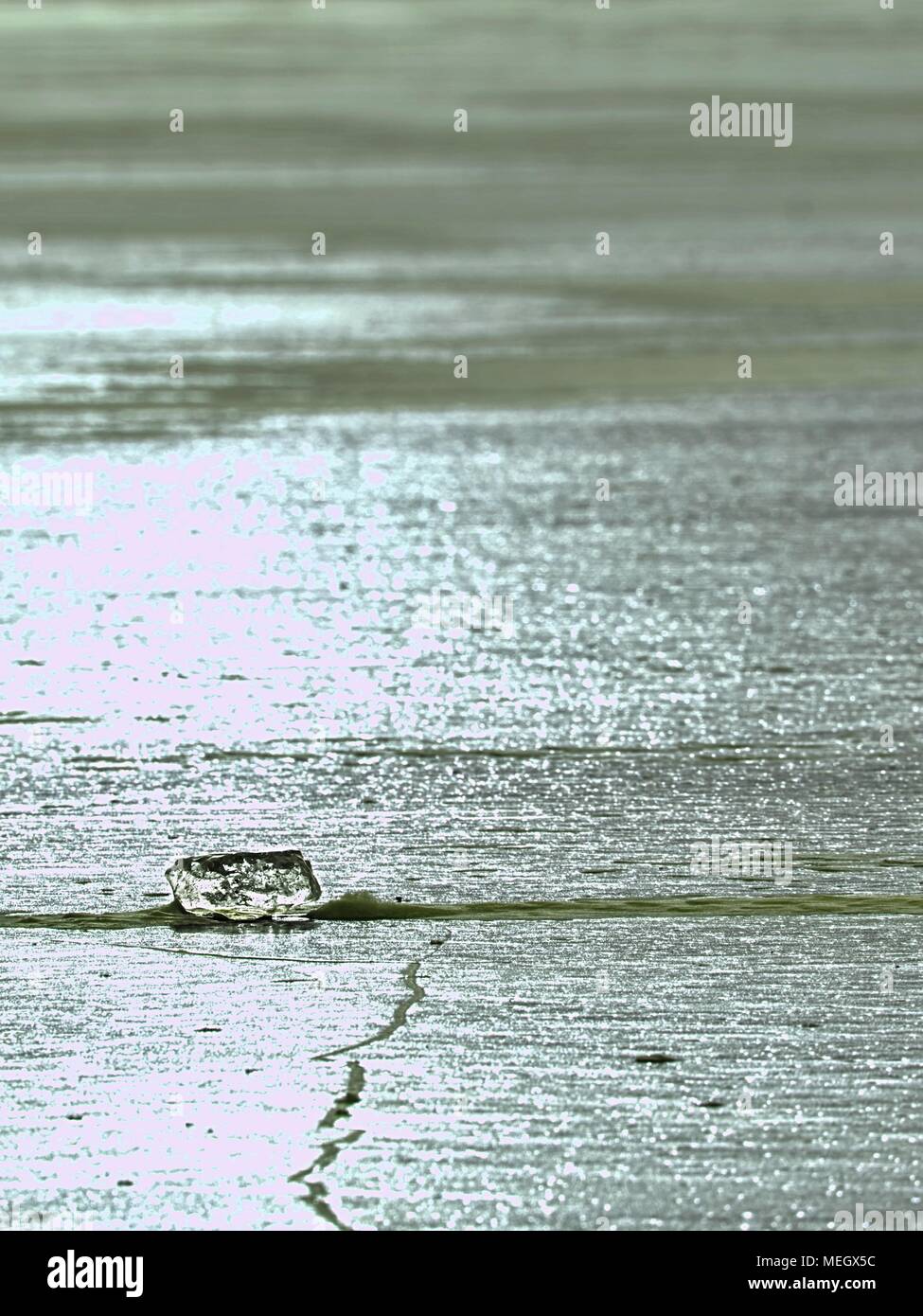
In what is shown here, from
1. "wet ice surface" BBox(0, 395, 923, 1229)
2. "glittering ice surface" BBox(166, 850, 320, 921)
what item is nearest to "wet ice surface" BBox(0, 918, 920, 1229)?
"wet ice surface" BBox(0, 395, 923, 1229)

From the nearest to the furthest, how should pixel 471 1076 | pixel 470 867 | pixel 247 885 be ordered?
1. pixel 471 1076
2. pixel 247 885
3. pixel 470 867

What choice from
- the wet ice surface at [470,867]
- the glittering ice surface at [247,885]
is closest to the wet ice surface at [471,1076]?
the wet ice surface at [470,867]

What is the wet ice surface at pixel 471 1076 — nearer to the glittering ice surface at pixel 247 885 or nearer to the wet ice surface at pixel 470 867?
the wet ice surface at pixel 470 867

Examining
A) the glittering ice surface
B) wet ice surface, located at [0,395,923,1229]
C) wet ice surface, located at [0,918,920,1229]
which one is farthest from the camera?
the glittering ice surface

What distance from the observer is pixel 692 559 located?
439 inches

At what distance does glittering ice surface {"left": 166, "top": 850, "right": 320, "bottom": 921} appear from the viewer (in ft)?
19.4

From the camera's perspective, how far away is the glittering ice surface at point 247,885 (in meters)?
5.92

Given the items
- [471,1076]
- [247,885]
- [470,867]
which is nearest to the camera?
[471,1076]

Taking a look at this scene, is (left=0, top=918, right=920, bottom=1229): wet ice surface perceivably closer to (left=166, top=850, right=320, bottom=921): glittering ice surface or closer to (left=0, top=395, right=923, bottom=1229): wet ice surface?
(left=0, top=395, right=923, bottom=1229): wet ice surface

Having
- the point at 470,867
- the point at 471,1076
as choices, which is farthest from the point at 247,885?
the point at 471,1076

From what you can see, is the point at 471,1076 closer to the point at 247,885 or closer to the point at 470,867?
the point at 247,885

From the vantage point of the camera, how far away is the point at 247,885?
19.5 ft

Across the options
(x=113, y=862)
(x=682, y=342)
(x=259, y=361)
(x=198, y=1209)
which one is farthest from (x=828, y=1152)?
(x=682, y=342)
